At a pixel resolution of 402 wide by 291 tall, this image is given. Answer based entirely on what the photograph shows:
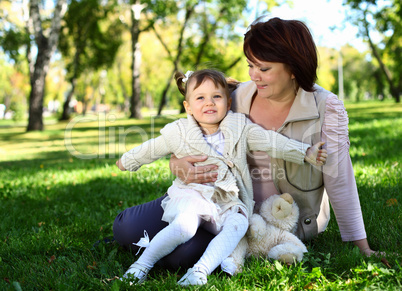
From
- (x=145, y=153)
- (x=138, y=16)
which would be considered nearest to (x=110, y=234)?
(x=145, y=153)

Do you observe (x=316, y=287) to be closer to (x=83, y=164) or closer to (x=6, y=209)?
(x=6, y=209)

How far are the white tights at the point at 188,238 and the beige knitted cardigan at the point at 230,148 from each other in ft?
0.71

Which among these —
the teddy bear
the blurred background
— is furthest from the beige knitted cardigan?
the blurred background

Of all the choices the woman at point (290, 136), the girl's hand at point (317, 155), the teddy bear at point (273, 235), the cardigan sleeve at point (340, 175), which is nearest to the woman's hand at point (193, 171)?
the woman at point (290, 136)

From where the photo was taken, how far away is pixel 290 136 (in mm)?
2873

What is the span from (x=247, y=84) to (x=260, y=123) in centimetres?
35

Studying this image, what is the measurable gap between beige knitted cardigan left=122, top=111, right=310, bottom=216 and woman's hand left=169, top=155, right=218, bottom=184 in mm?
41

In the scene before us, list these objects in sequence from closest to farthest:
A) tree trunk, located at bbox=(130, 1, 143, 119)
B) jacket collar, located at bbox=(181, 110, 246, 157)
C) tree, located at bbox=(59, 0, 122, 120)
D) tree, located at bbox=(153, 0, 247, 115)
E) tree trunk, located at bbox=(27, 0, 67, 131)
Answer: jacket collar, located at bbox=(181, 110, 246, 157) < tree trunk, located at bbox=(27, 0, 67, 131) < tree trunk, located at bbox=(130, 1, 143, 119) < tree, located at bbox=(153, 0, 247, 115) < tree, located at bbox=(59, 0, 122, 120)

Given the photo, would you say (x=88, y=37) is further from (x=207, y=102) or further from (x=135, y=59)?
(x=207, y=102)

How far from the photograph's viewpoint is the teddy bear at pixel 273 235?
2.53 meters

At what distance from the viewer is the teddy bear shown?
8.29 ft

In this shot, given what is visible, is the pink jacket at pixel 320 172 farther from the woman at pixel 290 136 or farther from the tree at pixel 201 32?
the tree at pixel 201 32

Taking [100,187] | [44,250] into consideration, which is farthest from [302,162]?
[100,187]

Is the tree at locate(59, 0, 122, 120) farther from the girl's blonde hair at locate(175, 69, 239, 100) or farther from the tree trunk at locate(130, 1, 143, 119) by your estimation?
the girl's blonde hair at locate(175, 69, 239, 100)
